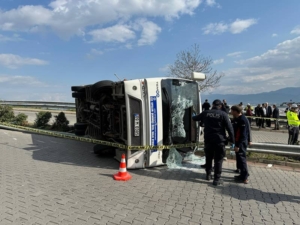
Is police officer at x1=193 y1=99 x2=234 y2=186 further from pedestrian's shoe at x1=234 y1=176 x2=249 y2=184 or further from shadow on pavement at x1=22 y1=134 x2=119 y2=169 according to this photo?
shadow on pavement at x1=22 y1=134 x2=119 y2=169

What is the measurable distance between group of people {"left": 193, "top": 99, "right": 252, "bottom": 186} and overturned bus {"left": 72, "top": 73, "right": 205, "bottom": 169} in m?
0.84

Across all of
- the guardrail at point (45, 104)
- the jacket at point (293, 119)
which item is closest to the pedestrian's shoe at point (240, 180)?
the jacket at point (293, 119)

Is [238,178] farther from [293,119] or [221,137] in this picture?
[293,119]

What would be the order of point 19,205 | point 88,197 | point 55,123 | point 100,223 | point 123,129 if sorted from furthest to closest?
point 55,123 < point 123,129 < point 88,197 < point 19,205 < point 100,223

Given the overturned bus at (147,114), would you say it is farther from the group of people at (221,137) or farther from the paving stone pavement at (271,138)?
the paving stone pavement at (271,138)

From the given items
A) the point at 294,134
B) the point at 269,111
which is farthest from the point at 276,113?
the point at 294,134

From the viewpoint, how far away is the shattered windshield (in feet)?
18.0

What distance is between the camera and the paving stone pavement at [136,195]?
10.8ft

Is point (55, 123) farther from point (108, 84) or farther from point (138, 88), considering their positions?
point (138, 88)

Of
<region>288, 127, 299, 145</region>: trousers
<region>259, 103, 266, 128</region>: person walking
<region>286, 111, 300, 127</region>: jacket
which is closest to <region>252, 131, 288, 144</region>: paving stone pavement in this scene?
<region>259, 103, 266, 128</region>: person walking

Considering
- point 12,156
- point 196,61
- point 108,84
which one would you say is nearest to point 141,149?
point 108,84

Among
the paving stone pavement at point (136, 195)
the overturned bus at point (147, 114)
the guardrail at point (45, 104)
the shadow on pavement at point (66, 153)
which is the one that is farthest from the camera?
the guardrail at point (45, 104)

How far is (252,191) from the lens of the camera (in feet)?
14.2

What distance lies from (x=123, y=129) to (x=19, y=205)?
2.66 m
